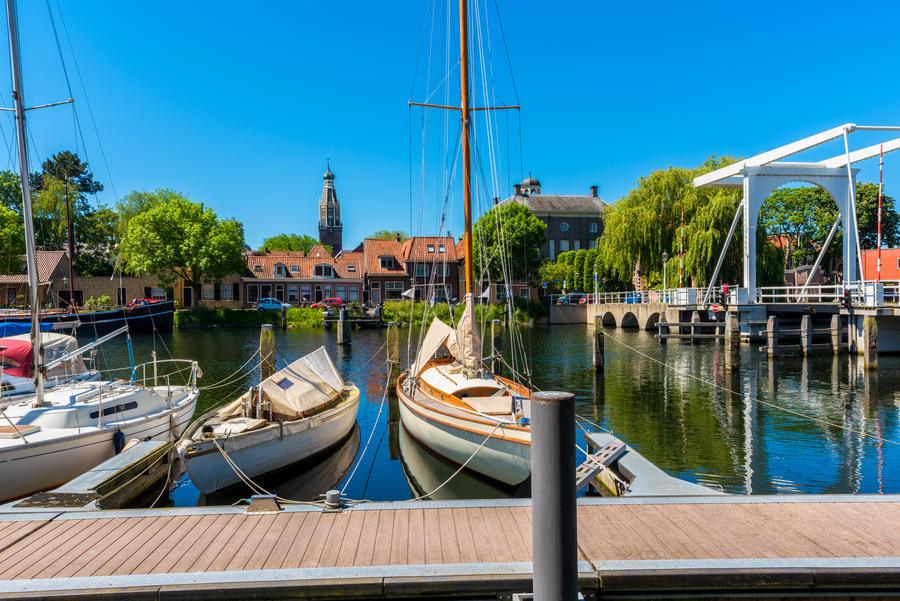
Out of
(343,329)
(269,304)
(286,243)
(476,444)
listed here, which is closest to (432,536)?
(476,444)

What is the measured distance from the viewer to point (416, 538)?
552 centimetres

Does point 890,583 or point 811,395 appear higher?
point 890,583

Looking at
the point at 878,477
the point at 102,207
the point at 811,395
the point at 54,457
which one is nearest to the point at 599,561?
the point at 878,477

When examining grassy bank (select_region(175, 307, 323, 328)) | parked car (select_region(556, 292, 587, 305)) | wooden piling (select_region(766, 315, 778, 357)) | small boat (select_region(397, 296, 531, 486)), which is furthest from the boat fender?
parked car (select_region(556, 292, 587, 305))

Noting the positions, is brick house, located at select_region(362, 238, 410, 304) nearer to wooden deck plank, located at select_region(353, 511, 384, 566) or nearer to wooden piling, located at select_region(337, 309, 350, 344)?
wooden piling, located at select_region(337, 309, 350, 344)

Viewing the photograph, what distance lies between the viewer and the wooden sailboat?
30.9ft

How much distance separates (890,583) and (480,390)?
7.79m

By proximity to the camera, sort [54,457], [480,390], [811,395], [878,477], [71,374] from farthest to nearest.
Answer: [811,395] < [71,374] < [480,390] < [878,477] < [54,457]

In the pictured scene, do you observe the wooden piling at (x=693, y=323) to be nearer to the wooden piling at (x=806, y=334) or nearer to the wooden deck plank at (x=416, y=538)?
the wooden piling at (x=806, y=334)

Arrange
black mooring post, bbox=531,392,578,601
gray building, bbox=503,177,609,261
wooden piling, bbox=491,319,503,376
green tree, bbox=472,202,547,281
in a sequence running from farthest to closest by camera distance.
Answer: gray building, bbox=503,177,609,261, green tree, bbox=472,202,547,281, wooden piling, bbox=491,319,503,376, black mooring post, bbox=531,392,578,601

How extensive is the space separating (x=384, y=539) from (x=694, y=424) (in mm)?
11981

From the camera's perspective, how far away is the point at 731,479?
10.5 meters

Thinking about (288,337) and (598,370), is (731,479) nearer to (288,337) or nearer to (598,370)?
(598,370)

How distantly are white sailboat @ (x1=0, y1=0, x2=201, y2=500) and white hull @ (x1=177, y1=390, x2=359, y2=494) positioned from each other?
6.88 ft
